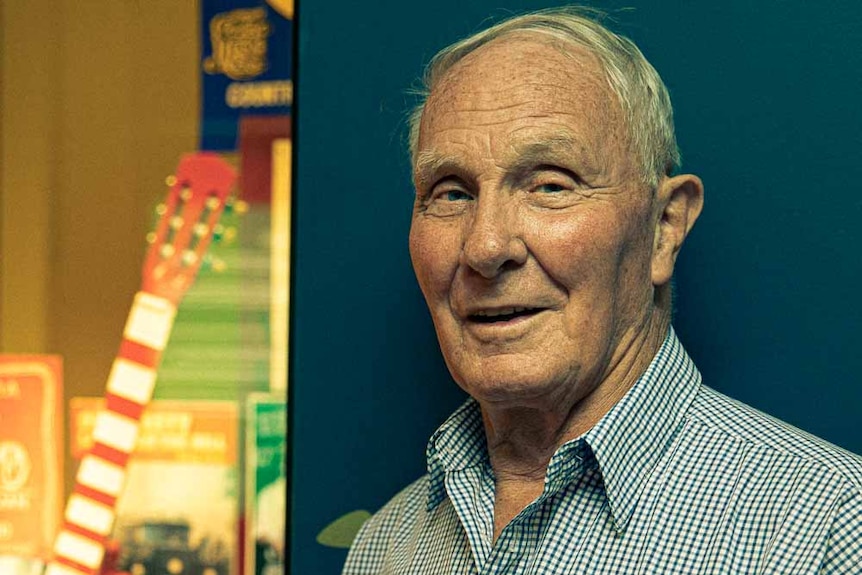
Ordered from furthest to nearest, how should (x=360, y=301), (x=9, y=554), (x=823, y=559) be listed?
(x=9, y=554), (x=360, y=301), (x=823, y=559)

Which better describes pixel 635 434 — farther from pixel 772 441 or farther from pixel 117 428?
pixel 117 428

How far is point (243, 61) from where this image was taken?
2.21m

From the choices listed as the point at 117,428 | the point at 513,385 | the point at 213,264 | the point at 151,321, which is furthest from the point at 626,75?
the point at 117,428

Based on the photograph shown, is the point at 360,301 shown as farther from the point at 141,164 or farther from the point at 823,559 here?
the point at 823,559

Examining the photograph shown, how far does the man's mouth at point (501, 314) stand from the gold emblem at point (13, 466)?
4.60 ft

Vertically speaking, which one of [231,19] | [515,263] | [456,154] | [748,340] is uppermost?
[231,19]

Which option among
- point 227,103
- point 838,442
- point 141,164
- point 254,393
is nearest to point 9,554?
point 254,393

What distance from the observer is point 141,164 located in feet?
7.55

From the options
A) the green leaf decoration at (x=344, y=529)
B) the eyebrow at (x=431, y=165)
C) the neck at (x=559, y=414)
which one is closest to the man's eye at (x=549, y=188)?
the eyebrow at (x=431, y=165)

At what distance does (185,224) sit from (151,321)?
218 mm

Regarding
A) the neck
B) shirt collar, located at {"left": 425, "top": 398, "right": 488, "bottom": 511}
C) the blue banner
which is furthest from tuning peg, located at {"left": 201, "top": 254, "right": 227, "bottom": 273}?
the neck

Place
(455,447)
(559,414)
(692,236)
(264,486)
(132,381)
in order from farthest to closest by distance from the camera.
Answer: (132,381)
(264,486)
(692,236)
(455,447)
(559,414)

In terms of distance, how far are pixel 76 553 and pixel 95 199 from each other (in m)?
0.76

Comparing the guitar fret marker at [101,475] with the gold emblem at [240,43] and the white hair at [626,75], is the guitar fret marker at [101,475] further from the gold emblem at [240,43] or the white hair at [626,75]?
the white hair at [626,75]
